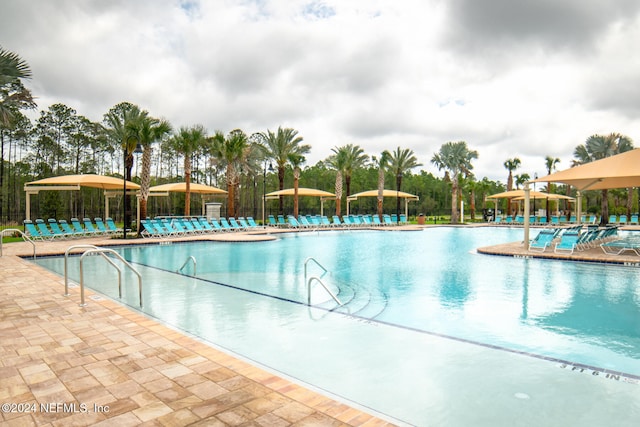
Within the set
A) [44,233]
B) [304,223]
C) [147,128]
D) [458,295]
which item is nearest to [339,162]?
[304,223]

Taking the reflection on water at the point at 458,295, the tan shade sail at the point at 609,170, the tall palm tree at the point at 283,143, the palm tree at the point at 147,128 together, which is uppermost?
the tall palm tree at the point at 283,143

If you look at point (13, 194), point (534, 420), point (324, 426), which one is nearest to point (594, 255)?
point (534, 420)

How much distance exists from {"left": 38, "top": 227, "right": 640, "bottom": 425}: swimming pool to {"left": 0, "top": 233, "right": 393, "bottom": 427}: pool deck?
0.51 meters

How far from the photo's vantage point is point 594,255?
37.5 feet

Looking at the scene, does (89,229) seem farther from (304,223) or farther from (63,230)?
(304,223)

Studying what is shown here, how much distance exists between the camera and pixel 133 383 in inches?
120

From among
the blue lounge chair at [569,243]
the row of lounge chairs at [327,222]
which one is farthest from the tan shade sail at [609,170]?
the row of lounge chairs at [327,222]

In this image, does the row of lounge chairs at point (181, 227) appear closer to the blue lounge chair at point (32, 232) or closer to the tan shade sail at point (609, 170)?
the blue lounge chair at point (32, 232)

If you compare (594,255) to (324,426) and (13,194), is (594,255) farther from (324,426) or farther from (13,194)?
(13,194)

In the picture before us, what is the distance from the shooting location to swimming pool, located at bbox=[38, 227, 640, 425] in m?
3.18

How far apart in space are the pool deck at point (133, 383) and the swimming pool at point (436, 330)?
51 centimetres

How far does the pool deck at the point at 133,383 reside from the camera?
2.54 meters

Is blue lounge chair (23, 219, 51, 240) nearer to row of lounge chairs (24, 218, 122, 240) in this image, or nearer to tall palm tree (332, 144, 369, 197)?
row of lounge chairs (24, 218, 122, 240)

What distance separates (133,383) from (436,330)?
142 inches
